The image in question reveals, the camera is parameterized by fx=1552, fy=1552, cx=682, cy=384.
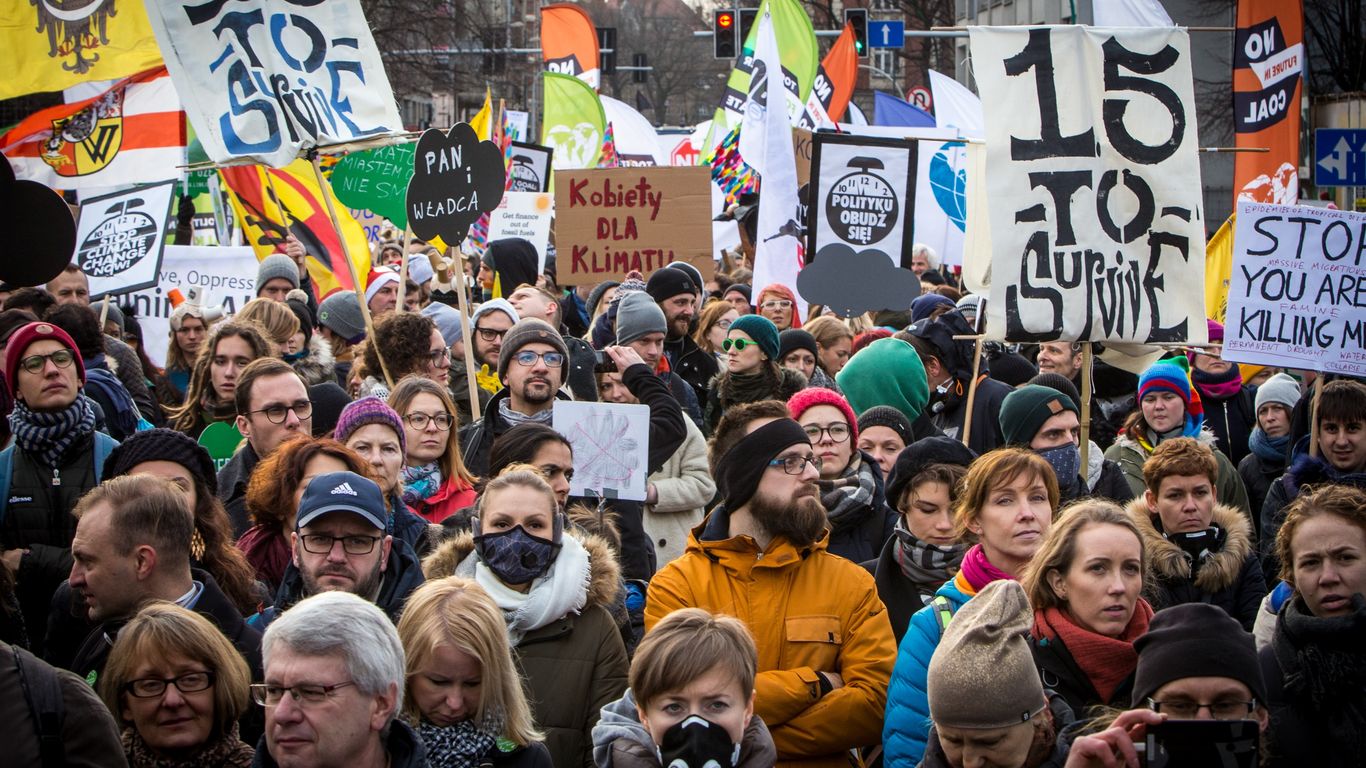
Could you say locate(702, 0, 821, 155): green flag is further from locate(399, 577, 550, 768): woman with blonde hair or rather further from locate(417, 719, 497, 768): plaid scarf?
locate(417, 719, 497, 768): plaid scarf

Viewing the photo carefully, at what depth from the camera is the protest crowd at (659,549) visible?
3.49m

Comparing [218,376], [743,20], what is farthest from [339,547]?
[743,20]

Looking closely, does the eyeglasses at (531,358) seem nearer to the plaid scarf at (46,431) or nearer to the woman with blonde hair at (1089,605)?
the plaid scarf at (46,431)

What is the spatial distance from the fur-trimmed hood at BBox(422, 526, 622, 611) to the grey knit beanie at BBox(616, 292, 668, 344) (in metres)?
2.56

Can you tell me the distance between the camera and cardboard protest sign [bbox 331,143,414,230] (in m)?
12.2

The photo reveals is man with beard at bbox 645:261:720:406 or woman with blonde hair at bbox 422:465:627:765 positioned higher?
man with beard at bbox 645:261:720:406

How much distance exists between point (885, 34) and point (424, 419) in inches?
1019

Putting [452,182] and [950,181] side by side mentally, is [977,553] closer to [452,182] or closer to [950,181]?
[452,182]

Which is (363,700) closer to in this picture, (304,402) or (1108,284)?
(304,402)

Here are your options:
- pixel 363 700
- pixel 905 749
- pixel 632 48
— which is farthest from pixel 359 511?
pixel 632 48

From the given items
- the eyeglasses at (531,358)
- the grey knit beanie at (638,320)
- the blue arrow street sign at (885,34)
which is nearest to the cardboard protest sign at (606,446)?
the eyeglasses at (531,358)

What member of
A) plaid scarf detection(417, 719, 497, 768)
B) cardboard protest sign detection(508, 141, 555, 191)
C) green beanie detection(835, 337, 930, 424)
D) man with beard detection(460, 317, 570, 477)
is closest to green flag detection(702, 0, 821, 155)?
cardboard protest sign detection(508, 141, 555, 191)

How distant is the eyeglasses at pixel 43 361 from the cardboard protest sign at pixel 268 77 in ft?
6.50

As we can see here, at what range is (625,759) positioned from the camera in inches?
140
